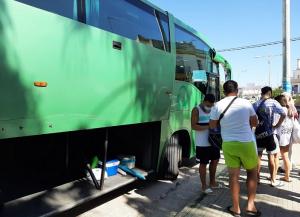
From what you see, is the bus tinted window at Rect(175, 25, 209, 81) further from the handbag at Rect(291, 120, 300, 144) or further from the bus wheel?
the handbag at Rect(291, 120, 300, 144)

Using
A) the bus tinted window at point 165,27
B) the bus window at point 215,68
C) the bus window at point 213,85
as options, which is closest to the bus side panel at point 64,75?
the bus tinted window at point 165,27

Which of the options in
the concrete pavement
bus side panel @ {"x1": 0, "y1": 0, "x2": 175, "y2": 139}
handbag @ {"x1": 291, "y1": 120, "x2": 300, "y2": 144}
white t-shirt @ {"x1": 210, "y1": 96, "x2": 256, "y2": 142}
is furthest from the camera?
handbag @ {"x1": 291, "y1": 120, "x2": 300, "y2": 144}

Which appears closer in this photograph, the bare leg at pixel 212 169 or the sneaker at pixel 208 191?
the sneaker at pixel 208 191

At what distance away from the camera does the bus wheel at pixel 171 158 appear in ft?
21.3

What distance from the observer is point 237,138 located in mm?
4605


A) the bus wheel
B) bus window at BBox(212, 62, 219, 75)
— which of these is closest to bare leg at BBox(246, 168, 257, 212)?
Result: the bus wheel

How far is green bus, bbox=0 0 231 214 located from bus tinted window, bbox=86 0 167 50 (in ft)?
0.05

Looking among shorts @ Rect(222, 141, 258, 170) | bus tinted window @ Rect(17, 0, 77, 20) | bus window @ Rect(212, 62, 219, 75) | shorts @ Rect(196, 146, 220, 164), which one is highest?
bus tinted window @ Rect(17, 0, 77, 20)

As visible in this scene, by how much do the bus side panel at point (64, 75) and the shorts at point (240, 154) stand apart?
1.36m

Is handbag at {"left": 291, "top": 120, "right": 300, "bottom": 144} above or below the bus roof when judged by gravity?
below

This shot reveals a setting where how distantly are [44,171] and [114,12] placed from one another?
2.27 meters

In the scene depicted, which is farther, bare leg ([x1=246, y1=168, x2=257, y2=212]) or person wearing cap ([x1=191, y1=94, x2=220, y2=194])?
person wearing cap ([x1=191, y1=94, x2=220, y2=194])

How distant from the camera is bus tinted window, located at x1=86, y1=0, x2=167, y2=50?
447 cm

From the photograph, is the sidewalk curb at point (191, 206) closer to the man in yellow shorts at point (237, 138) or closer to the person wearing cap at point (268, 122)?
the man in yellow shorts at point (237, 138)
